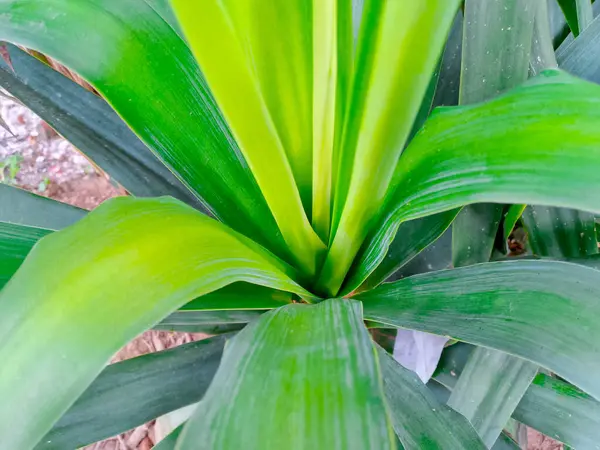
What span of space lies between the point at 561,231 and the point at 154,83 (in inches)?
15.7

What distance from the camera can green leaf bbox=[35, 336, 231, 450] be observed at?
1.38 feet

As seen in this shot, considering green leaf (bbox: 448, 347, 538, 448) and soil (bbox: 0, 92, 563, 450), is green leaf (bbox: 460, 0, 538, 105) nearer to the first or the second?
green leaf (bbox: 448, 347, 538, 448)

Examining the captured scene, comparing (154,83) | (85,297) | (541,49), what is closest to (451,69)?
(541,49)

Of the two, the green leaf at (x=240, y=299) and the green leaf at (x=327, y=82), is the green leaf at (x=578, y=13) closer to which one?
the green leaf at (x=327, y=82)

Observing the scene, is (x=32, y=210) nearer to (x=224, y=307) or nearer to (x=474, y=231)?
(x=224, y=307)

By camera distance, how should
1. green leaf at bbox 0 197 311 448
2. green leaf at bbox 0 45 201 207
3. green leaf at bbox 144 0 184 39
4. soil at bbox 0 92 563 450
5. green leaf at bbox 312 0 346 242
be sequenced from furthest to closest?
soil at bbox 0 92 563 450, green leaf at bbox 0 45 201 207, green leaf at bbox 144 0 184 39, green leaf at bbox 312 0 346 242, green leaf at bbox 0 197 311 448

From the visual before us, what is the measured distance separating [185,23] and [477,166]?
0.18 m

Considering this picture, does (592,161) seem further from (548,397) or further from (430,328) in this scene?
(548,397)

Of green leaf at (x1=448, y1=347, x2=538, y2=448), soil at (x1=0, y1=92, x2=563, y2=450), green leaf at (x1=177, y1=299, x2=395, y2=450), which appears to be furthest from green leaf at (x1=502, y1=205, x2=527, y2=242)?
soil at (x1=0, y1=92, x2=563, y2=450)

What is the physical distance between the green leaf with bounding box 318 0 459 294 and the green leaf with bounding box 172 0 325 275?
0.04 metres

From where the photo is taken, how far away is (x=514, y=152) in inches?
11.2

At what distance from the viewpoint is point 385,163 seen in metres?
0.32

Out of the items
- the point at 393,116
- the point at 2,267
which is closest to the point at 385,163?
the point at 393,116

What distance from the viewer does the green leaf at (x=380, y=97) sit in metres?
0.25
